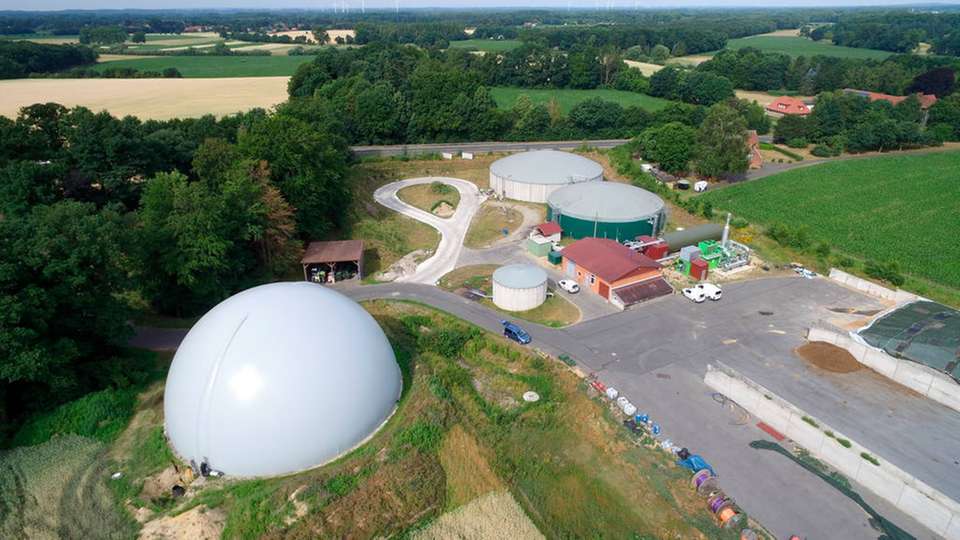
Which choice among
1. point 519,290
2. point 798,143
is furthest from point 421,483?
point 798,143

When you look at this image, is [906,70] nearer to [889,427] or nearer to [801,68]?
[801,68]

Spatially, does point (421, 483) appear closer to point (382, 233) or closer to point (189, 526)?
point (189, 526)

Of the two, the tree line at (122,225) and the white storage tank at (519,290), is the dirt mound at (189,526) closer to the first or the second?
the tree line at (122,225)

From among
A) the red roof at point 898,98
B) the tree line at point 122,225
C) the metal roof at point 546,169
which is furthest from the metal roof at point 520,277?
the red roof at point 898,98

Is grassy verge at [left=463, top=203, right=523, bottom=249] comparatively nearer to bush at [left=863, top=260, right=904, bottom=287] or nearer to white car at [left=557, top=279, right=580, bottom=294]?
white car at [left=557, top=279, right=580, bottom=294]

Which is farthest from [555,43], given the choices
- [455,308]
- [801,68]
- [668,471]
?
[668,471]

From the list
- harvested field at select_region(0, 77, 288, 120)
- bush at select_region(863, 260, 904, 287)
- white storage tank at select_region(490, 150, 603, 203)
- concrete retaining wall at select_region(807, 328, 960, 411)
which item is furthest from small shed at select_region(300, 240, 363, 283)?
harvested field at select_region(0, 77, 288, 120)
